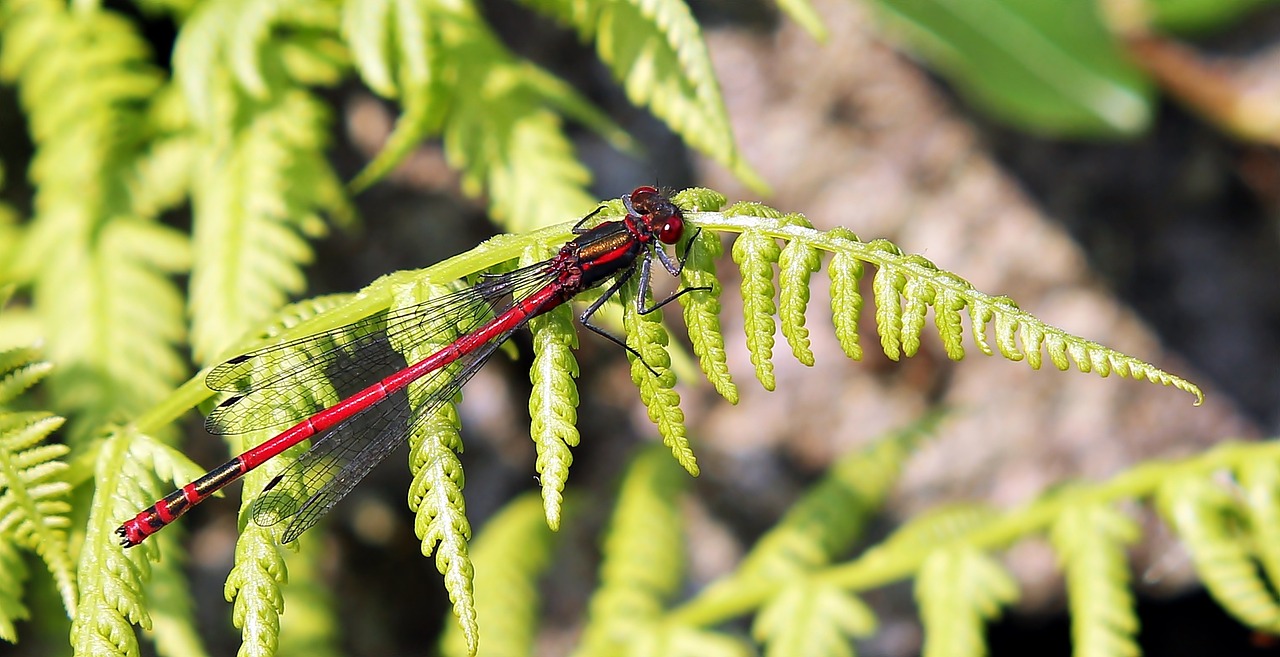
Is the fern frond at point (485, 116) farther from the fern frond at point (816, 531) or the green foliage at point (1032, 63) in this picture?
the green foliage at point (1032, 63)

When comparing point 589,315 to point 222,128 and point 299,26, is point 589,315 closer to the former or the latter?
point 222,128

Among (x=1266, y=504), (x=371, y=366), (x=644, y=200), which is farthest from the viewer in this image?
(x=1266, y=504)

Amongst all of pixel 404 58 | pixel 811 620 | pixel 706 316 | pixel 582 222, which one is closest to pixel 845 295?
pixel 706 316

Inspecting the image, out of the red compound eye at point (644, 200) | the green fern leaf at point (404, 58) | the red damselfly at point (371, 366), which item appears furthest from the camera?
the green fern leaf at point (404, 58)

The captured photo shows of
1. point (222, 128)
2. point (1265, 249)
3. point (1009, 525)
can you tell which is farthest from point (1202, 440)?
point (222, 128)

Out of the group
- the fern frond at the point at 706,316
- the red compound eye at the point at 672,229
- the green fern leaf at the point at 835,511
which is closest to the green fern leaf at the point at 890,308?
the fern frond at the point at 706,316

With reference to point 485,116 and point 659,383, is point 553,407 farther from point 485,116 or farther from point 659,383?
point 485,116

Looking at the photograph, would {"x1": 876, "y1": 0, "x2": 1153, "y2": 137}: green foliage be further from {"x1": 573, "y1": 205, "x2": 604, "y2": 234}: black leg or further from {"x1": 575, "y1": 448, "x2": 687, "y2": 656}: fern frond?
{"x1": 573, "y1": 205, "x2": 604, "y2": 234}: black leg
